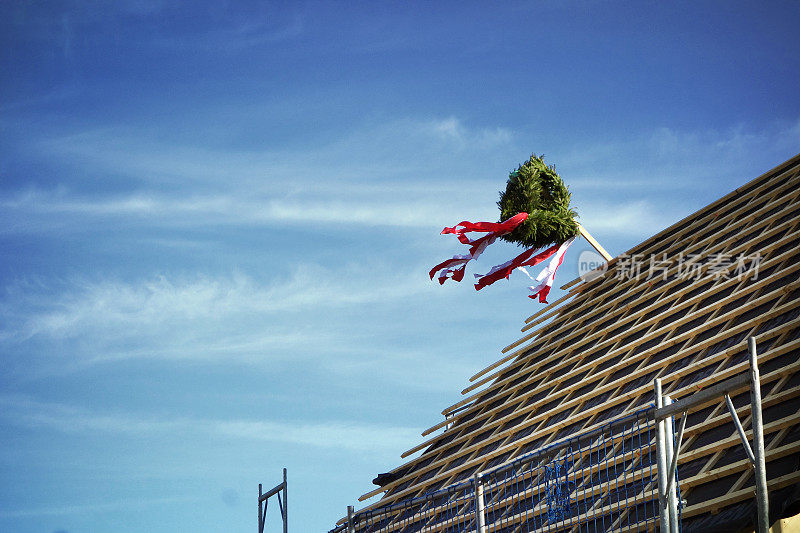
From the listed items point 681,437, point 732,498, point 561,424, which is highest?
point 561,424

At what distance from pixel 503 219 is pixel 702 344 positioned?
3474 millimetres

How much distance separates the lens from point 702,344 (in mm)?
7488

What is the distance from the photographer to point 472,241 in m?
10.2

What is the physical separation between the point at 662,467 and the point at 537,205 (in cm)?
546

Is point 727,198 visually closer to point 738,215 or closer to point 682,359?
point 738,215

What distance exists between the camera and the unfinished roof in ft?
19.4

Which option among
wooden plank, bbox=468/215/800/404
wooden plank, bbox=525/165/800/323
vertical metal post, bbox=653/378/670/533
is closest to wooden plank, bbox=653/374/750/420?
vertical metal post, bbox=653/378/670/533

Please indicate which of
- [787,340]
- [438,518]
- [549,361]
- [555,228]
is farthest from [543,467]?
[555,228]

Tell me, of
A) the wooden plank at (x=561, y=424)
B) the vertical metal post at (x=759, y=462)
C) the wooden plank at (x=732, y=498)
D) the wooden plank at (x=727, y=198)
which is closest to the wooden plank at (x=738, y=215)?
the wooden plank at (x=727, y=198)

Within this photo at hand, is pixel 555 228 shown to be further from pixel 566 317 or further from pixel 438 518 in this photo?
pixel 438 518

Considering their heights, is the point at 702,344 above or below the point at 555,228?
below

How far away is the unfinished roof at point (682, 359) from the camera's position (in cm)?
592

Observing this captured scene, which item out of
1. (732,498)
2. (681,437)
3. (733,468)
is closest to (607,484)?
(733,468)

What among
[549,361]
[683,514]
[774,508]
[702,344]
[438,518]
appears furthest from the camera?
[549,361]
